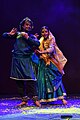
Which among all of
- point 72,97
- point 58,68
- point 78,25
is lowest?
point 72,97

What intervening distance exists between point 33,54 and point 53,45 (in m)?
0.41

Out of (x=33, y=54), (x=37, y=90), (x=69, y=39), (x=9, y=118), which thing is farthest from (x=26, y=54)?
(x=69, y=39)

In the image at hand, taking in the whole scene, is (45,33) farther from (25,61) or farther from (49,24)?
(49,24)

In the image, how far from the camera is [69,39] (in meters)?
8.67

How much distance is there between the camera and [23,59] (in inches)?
264

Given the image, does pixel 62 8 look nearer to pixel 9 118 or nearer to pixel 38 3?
pixel 38 3

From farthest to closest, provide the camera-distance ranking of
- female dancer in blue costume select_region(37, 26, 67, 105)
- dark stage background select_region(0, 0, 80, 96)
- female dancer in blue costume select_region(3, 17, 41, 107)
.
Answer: dark stage background select_region(0, 0, 80, 96)
female dancer in blue costume select_region(37, 26, 67, 105)
female dancer in blue costume select_region(3, 17, 41, 107)

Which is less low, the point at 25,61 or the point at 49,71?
the point at 25,61

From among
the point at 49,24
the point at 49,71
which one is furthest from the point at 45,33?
the point at 49,24

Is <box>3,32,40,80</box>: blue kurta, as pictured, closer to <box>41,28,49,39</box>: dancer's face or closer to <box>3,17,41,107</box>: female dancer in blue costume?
<box>3,17,41,107</box>: female dancer in blue costume

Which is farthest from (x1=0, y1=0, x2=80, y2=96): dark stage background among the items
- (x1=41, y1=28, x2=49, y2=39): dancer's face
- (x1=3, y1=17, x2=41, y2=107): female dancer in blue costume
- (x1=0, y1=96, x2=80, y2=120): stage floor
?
(x1=3, y1=17, x2=41, y2=107): female dancer in blue costume

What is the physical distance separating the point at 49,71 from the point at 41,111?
116 cm

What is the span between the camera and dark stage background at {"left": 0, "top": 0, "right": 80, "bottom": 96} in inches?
332

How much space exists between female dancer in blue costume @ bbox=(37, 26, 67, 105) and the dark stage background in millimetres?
1448
